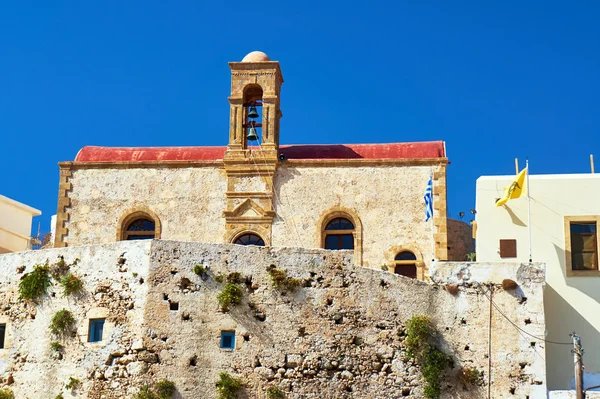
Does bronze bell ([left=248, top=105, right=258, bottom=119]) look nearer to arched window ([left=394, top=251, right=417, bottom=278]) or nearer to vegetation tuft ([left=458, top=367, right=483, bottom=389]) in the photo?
arched window ([left=394, top=251, right=417, bottom=278])

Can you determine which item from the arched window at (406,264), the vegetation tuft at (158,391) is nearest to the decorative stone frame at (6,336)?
the vegetation tuft at (158,391)

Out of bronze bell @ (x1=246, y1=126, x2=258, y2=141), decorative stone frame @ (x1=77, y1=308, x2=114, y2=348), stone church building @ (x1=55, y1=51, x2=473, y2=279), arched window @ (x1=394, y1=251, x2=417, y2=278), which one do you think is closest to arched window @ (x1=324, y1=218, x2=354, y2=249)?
stone church building @ (x1=55, y1=51, x2=473, y2=279)

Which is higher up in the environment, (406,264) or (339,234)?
(339,234)

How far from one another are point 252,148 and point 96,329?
963 cm

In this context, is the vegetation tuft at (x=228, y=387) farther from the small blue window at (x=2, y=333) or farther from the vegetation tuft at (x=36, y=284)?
the small blue window at (x=2, y=333)

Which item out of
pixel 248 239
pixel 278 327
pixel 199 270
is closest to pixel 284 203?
pixel 248 239

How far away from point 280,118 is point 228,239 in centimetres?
485

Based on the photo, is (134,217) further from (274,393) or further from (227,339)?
(274,393)

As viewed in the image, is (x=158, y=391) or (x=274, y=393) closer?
(x=158, y=391)

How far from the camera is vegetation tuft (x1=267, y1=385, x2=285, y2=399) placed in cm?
2628

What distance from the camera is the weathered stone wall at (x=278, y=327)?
87.2 feet

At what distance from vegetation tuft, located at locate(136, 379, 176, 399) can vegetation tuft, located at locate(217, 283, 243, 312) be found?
2.35 m

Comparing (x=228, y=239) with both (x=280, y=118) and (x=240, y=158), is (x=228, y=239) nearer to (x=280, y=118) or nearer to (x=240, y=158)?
(x=240, y=158)

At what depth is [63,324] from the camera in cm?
2750
